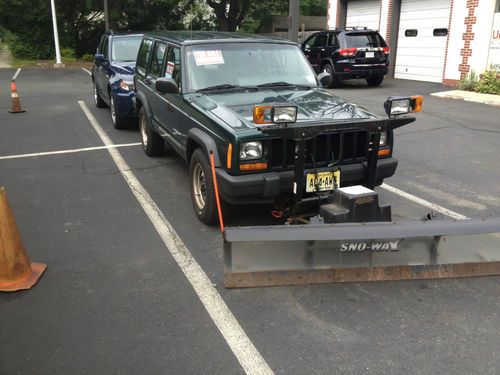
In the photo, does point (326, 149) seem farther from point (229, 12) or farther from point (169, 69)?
point (229, 12)

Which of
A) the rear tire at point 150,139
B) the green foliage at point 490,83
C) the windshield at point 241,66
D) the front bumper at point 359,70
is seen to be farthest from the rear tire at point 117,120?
the green foliage at point 490,83

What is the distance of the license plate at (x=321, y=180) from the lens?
4301 millimetres

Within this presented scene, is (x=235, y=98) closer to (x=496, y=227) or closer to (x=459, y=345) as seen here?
(x=496, y=227)

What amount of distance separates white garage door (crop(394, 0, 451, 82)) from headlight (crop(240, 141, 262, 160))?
1389cm

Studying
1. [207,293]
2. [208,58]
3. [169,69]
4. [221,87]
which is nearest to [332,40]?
[169,69]

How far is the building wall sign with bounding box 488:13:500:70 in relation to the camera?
46.0 ft

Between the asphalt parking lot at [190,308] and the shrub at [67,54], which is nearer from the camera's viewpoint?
the asphalt parking lot at [190,308]

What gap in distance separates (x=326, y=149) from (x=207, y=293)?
1675mm

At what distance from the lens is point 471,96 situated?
13156mm

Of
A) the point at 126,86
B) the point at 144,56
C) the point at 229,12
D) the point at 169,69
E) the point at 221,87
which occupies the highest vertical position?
the point at 229,12

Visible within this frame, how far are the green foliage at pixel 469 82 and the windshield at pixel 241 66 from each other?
10.4 meters

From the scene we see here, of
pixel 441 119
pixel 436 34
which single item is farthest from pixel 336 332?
pixel 436 34

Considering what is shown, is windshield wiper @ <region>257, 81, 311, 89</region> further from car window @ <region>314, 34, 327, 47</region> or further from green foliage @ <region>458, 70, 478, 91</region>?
car window @ <region>314, 34, 327, 47</region>

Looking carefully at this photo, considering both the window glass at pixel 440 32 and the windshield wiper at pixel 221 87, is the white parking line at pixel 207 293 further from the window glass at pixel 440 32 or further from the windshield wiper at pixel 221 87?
the window glass at pixel 440 32
